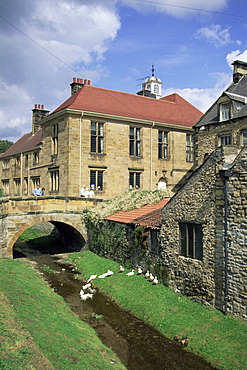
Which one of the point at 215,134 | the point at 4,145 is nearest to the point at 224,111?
the point at 215,134

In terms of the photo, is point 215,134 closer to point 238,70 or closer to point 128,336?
point 238,70

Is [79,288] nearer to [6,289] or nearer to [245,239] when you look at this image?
[6,289]

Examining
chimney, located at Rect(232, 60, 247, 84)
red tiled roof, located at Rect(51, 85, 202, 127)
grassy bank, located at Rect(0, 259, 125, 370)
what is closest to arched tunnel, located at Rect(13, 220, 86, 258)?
red tiled roof, located at Rect(51, 85, 202, 127)

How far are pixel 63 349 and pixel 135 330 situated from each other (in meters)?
4.23

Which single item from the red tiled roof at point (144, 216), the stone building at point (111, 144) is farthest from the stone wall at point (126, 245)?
the stone building at point (111, 144)

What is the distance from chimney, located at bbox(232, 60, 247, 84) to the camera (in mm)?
31500

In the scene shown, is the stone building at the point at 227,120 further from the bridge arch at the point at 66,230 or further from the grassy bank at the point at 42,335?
the grassy bank at the point at 42,335

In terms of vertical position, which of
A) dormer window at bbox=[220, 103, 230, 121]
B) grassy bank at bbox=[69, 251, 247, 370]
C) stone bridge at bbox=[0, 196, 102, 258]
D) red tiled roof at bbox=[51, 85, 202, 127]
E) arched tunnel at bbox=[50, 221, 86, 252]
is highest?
red tiled roof at bbox=[51, 85, 202, 127]

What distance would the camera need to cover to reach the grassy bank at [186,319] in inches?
441

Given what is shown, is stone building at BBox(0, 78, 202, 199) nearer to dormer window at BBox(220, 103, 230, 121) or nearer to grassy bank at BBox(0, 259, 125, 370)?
dormer window at BBox(220, 103, 230, 121)

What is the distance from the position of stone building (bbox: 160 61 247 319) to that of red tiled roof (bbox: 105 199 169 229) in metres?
1.99

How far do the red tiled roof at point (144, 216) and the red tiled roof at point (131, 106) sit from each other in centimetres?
1222

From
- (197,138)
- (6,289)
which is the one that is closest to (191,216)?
(6,289)

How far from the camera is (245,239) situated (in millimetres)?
12930
